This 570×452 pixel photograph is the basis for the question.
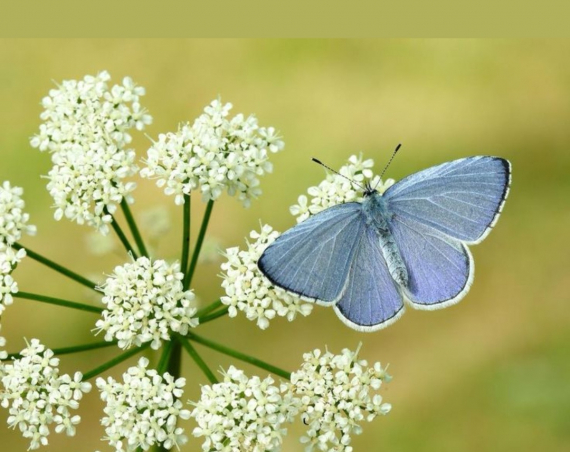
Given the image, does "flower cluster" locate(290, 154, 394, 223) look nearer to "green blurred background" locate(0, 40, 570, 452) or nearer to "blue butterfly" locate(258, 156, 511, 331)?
"blue butterfly" locate(258, 156, 511, 331)

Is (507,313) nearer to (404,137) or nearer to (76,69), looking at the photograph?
(404,137)

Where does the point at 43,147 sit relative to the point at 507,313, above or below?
above

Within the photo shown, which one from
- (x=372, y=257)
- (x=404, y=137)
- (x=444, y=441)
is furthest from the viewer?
(x=404, y=137)

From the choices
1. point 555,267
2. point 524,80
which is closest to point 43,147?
point 555,267

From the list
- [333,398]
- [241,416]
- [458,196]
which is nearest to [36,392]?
[241,416]

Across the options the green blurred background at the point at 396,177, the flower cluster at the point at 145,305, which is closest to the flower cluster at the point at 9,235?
the flower cluster at the point at 145,305

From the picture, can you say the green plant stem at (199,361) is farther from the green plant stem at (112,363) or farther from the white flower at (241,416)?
the green plant stem at (112,363)

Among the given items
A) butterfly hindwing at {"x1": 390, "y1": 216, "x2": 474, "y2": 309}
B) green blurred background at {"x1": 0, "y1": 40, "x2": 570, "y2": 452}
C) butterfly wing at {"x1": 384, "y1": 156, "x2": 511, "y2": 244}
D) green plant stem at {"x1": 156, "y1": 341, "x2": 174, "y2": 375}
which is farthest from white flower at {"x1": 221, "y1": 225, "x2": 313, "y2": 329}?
green blurred background at {"x1": 0, "y1": 40, "x2": 570, "y2": 452}

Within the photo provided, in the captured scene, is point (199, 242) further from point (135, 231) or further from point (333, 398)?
point (333, 398)
